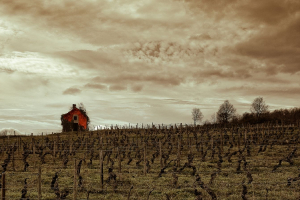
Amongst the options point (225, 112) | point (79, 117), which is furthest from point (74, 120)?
point (225, 112)

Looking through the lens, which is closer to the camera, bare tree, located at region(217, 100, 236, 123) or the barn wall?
the barn wall

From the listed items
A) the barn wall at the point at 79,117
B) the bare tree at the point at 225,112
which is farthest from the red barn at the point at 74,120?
the bare tree at the point at 225,112

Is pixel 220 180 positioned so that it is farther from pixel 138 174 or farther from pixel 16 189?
pixel 16 189

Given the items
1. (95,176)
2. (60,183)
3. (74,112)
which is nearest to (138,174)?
(95,176)

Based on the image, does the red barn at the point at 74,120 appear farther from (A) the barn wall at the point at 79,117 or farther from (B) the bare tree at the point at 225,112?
(B) the bare tree at the point at 225,112

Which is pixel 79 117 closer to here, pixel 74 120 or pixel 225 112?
pixel 74 120

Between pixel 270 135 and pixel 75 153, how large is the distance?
21.4 metres

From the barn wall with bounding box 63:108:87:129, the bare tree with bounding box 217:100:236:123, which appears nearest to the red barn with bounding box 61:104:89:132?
the barn wall with bounding box 63:108:87:129

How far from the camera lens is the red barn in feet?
173

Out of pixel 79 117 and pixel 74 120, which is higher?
pixel 79 117

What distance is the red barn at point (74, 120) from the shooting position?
52719 millimetres

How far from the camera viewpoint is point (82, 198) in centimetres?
1052

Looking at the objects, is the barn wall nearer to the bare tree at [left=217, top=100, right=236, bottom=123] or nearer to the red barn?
the red barn

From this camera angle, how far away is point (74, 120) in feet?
175
